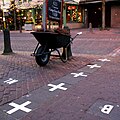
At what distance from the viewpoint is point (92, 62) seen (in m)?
7.79

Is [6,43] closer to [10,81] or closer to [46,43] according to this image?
[46,43]

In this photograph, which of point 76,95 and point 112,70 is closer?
point 76,95

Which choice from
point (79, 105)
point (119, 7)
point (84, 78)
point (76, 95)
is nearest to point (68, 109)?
point (79, 105)

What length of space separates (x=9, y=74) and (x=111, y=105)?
11.0 feet

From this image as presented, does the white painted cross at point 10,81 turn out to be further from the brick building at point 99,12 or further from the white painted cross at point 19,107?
the brick building at point 99,12

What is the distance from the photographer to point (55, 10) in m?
7.85

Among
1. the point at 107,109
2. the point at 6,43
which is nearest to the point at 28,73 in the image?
the point at 107,109

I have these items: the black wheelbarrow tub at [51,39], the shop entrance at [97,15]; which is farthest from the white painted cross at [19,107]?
the shop entrance at [97,15]

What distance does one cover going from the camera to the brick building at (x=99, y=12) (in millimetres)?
→ 27266

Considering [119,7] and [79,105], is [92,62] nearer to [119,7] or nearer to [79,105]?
[79,105]

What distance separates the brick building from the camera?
27.3 meters

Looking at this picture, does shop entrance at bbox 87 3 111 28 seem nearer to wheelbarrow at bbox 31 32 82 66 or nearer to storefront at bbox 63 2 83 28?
storefront at bbox 63 2 83 28

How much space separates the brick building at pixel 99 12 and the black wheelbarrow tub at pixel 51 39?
2058 centimetres

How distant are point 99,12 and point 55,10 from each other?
→ 73.8 feet
